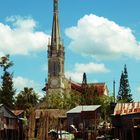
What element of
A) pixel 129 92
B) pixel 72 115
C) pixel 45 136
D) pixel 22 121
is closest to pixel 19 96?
pixel 72 115

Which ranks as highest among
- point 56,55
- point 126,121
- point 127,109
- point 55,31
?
point 55,31

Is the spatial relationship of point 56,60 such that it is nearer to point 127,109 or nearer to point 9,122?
point 9,122

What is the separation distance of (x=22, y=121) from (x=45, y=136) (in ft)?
71.6

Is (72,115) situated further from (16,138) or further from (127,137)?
(127,137)

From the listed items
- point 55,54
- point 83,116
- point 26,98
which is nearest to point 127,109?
point 83,116

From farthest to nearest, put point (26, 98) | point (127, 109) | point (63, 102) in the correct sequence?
point (63, 102) < point (26, 98) < point (127, 109)

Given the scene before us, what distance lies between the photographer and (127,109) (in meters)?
48.3

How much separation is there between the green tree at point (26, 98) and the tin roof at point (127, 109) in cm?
3556

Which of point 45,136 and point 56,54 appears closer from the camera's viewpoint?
point 45,136

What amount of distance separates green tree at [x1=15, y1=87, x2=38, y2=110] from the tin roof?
117 feet

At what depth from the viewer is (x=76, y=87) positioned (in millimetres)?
147375

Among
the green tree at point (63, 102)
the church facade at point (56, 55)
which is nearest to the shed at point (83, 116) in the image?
the green tree at point (63, 102)

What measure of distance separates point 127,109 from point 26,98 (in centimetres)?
3953

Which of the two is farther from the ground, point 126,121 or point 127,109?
point 127,109
